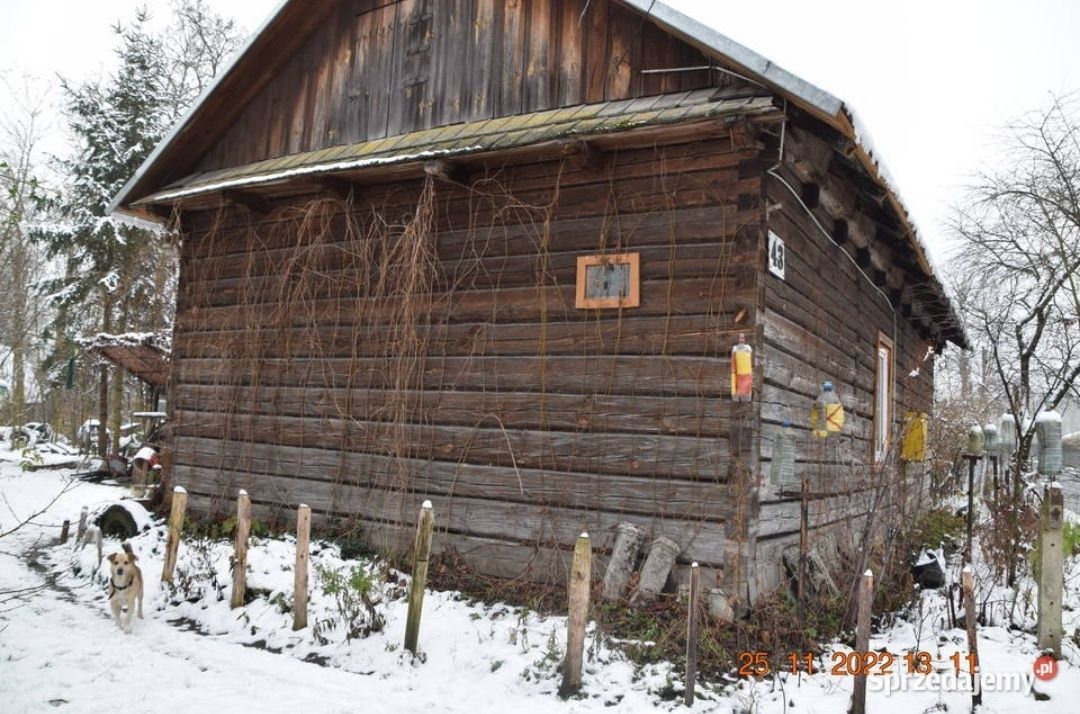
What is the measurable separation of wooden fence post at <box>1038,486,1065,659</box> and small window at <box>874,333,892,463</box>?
4.45 meters

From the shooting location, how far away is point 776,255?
20.2ft

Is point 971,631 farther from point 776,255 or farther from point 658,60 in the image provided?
point 658,60

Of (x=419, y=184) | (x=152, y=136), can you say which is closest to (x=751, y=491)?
(x=419, y=184)

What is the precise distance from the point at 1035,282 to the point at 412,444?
41.8 ft

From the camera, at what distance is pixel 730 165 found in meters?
6.01

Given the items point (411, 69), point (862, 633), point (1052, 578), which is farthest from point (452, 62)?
point (1052, 578)

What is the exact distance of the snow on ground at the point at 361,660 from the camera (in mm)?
4723

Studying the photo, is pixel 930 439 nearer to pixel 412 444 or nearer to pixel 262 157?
pixel 412 444

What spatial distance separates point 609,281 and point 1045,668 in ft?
13.7

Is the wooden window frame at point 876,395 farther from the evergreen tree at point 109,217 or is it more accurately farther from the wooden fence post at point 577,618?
the evergreen tree at point 109,217

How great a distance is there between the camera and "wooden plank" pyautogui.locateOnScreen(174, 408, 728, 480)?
19.5ft

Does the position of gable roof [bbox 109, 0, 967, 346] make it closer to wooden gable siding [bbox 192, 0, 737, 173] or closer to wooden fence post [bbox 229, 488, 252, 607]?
wooden gable siding [bbox 192, 0, 737, 173]

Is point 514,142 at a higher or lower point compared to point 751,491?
higher

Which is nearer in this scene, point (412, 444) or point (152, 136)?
point (412, 444)
